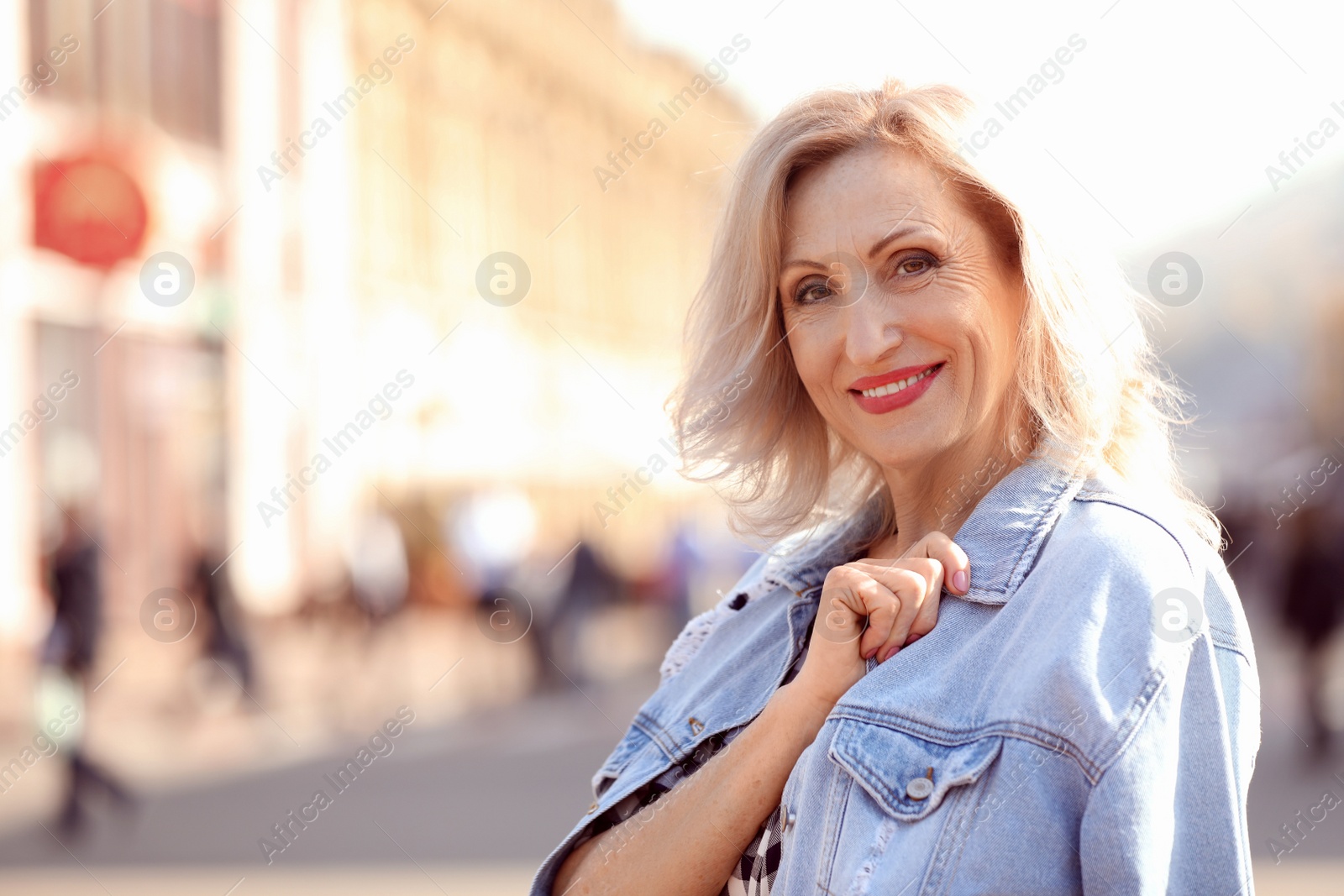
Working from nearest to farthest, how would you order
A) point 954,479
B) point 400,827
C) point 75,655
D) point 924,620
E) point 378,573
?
point 924,620 < point 954,479 < point 400,827 < point 75,655 < point 378,573

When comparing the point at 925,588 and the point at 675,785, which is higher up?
the point at 925,588

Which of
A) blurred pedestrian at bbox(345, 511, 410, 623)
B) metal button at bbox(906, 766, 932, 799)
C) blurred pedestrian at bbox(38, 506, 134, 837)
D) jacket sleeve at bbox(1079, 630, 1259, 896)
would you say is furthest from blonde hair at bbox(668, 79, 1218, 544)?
blurred pedestrian at bbox(345, 511, 410, 623)

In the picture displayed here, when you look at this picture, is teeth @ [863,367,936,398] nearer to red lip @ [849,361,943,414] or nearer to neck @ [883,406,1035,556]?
red lip @ [849,361,943,414]

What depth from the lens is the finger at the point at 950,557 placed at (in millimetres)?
1730

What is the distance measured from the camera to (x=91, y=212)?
11.0 m

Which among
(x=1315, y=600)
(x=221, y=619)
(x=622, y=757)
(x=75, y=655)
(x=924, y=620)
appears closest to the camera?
(x=924, y=620)

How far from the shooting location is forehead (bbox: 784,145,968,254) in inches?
73.8

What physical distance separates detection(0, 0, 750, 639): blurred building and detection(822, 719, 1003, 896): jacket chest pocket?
6.30 ft

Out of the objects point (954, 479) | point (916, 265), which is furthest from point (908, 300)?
point (954, 479)

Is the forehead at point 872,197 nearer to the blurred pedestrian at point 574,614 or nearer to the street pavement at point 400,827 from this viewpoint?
the street pavement at point 400,827

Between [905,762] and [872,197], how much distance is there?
2.60ft

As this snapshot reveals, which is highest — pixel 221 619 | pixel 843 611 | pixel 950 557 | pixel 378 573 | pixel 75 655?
pixel 950 557

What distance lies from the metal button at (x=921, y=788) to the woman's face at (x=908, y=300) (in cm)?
53

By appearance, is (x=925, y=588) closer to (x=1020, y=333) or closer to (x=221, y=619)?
(x=1020, y=333)
